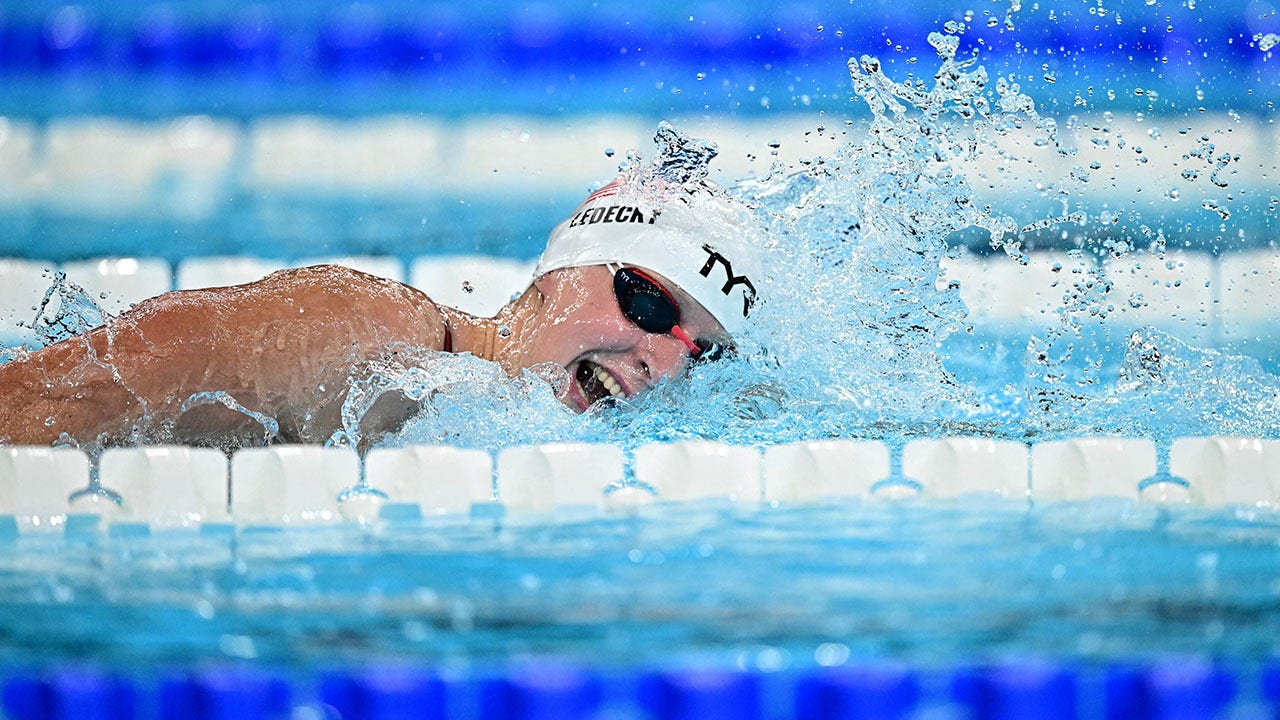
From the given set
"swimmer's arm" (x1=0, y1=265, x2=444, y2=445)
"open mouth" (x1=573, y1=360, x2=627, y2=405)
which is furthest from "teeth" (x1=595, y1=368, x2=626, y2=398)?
"swimmer's arm" (x1=0, y1=265, x2=444, y2=445)

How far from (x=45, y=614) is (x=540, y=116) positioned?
3313mm

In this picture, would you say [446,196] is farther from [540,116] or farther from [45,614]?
[45,614]

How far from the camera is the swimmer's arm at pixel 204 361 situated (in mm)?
1835

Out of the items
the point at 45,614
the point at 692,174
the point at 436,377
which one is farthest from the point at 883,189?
the point at 45,614

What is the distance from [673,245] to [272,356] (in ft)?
2.36

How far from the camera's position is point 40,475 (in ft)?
5.70

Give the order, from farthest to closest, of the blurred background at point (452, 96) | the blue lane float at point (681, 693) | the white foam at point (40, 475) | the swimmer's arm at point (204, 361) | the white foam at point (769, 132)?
the white foam at point (769, 132), the blurred background at point (452, 96), the swimmer's arm at point (204, 361), the white foam at point (40, 475), the blue lane float at point (681, 693)

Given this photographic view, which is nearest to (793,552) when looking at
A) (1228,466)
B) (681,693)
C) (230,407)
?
(681,693)

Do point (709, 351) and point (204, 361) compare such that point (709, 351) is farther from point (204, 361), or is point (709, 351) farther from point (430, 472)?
point (204, 361)

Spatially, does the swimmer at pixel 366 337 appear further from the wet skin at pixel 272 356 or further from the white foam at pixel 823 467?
the white foam at pixel 823 467

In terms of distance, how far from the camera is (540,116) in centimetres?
414

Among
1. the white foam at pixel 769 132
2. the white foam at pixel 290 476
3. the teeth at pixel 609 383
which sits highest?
the white foam at pixel 769 132

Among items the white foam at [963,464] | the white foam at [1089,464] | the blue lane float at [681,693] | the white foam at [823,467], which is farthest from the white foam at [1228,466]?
the blue lane float at [681,693]

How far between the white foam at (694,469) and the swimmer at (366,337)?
0.36 meters
